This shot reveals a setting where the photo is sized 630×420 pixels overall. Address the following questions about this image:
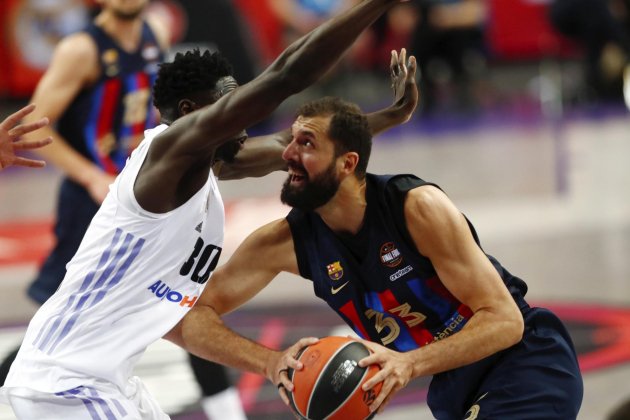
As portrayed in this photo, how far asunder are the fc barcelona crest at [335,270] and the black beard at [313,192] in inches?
12.0

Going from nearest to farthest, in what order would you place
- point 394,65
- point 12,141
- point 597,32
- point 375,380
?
point 375,380
point 12,141
point 394,65
point 597,32

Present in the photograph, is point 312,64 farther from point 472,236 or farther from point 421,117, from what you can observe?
point 421,117

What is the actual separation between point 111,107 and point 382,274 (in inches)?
102

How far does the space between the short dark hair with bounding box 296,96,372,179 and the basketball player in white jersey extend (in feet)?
1.04

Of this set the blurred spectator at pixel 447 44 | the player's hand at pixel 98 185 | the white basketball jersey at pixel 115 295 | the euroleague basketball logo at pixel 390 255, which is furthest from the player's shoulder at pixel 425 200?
the blurred spectator at pixel 447 44

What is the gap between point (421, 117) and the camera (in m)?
18.6

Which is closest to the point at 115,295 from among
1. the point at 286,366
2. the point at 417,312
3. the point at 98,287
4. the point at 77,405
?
the point at 98,287

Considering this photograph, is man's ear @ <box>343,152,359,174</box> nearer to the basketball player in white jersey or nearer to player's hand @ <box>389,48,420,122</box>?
the basketball player in white jersey

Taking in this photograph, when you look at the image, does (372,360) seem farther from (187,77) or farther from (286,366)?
(187,77)

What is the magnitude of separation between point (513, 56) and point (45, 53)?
8.13 metres

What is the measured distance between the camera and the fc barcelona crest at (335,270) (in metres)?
4.39

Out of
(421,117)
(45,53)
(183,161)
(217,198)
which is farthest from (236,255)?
(421,117)

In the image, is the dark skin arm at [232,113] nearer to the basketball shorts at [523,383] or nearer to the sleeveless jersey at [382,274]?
the sleeveless jersey at [382,274]

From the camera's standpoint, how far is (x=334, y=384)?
13.1 feet
